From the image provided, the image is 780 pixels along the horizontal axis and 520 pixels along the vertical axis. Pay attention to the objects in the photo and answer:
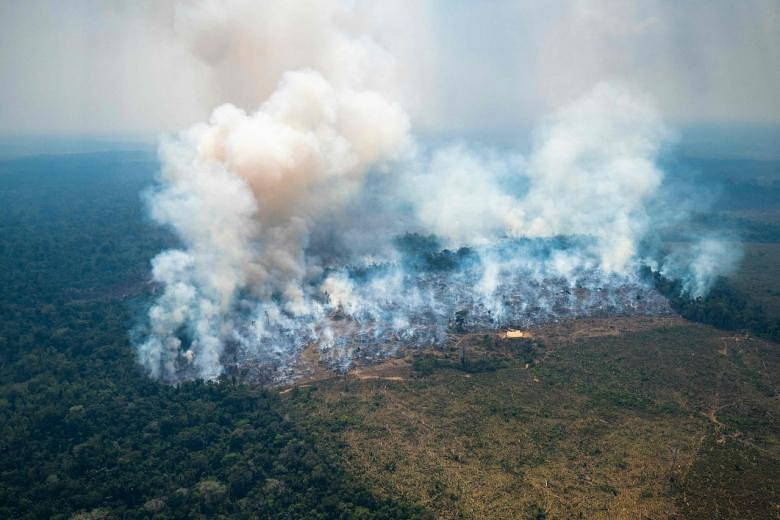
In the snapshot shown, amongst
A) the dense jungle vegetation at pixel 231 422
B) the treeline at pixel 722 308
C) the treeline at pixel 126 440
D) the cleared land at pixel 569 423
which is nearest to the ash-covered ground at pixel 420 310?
the treeline at pixel 722 308

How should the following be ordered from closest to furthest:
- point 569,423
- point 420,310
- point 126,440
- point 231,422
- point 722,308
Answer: point 126,440, point 569,423, point 231,422, point 722,308, point 420,310

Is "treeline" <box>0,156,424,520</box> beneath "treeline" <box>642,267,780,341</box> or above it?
beneath

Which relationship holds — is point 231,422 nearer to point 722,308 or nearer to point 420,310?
point 420,310

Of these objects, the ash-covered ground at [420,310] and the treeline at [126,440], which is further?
the ash-covered ground at [420,310]

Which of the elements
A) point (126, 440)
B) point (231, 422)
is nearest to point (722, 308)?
point (231, 422)

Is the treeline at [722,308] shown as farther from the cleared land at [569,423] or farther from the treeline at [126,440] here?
the treeline at [126,440]

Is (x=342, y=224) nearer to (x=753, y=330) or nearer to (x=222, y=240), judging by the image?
(x=222, y=240)

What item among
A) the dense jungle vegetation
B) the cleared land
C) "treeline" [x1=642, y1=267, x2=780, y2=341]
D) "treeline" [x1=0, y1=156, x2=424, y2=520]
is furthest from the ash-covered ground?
A: "treeline" [x1=0, y1=156, x2=424, y2=520]

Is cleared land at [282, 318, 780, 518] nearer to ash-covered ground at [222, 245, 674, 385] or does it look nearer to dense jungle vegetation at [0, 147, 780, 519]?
dense jungle vegetation at [0, 147, 780, 519]

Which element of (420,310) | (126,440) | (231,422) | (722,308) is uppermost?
(722,308)
